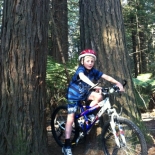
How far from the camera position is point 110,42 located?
17.6ft

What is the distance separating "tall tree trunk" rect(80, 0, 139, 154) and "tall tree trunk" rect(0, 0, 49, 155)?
126 centimetres

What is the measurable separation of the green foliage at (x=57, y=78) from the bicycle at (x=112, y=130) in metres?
1.98

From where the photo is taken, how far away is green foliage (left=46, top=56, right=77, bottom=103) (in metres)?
7.38

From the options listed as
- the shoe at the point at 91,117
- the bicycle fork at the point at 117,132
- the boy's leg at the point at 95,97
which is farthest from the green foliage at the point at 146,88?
the bicycle fork at the point at 117,132

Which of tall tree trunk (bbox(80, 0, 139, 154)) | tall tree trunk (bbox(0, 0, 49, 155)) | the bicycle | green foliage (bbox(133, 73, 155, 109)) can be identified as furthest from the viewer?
green foliage (bbox(133, 73, 155, 109))

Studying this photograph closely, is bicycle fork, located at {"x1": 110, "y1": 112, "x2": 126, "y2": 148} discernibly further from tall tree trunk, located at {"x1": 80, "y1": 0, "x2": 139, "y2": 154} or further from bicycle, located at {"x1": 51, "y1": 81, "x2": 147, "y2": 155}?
tall tree trunk, located at {"x1": 80, "y1": 0, "x2": 139, "y2": 154}

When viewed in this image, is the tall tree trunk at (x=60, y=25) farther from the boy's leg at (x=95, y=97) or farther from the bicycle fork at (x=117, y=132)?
the bicycle fork at (x=117, y=132)

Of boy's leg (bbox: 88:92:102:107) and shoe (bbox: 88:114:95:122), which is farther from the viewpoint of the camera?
shoe (bbox: 88:114:95:122)

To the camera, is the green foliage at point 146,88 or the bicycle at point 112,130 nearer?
the bicycle at point 112,130

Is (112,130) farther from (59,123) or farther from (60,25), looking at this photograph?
(60,25)

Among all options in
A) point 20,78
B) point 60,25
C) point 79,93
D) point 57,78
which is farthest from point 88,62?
point 60,25

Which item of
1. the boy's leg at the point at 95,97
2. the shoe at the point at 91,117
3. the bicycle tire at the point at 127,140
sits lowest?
the bicycle tire at the point at 127,140

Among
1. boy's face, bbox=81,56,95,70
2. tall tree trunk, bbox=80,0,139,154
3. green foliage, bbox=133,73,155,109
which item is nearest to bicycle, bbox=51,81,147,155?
tall tree trunk, bbox=80,0,139,154

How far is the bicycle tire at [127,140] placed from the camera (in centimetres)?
427
